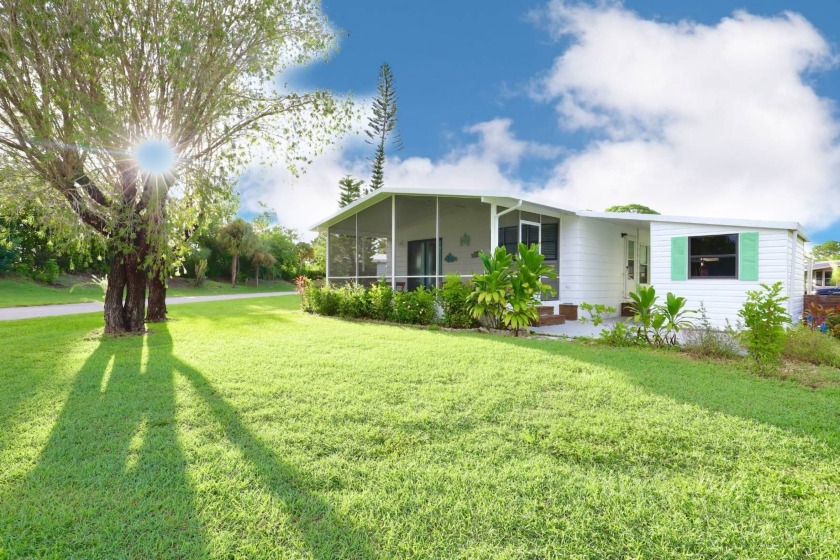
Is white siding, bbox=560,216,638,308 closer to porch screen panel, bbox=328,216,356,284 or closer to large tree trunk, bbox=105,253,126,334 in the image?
porch screen panel, bbox=328,216,356,284

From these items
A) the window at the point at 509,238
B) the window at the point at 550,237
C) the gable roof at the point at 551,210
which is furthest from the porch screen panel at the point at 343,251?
the window at the point at 550,237

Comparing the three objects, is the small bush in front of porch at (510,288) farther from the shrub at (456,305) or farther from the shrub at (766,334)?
the shrub at (766,334)

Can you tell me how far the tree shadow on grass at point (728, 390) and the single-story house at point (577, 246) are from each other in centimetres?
420

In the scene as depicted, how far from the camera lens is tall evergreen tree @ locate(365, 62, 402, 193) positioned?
92.2 feet

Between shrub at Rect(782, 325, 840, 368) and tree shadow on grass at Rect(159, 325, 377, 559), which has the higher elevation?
shrub at Rect(782, 325, 840, 368)

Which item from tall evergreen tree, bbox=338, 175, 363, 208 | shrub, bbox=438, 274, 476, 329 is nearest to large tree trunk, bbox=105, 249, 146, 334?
shrub, bbox=438, 274, 476, 329

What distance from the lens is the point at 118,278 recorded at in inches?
333

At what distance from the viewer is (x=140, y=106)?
23.6 feet

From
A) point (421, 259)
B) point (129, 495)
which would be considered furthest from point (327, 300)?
point (129, 495)

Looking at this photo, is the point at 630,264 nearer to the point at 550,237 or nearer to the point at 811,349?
the point at 550,237

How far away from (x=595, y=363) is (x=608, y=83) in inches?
419

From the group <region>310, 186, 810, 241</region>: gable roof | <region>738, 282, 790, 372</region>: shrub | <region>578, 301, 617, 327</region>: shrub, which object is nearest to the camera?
<region>738, 282, 790, 372</region>: shrub

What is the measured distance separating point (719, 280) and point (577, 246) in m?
3.19

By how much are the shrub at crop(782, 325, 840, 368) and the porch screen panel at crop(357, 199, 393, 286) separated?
28.9 feet
